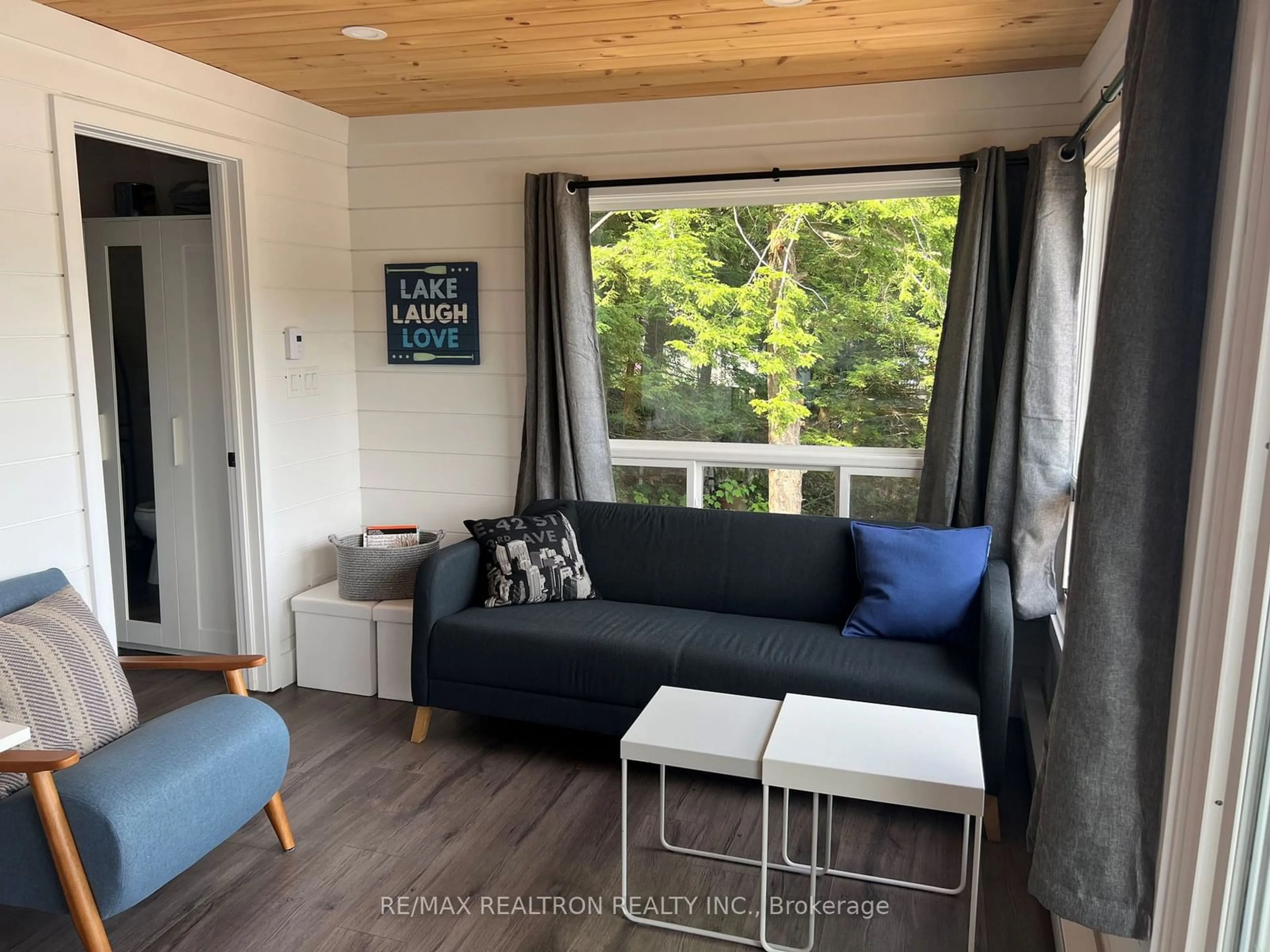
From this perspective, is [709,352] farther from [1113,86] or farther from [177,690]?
[177,690]

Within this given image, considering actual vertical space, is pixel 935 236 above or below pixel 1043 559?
above

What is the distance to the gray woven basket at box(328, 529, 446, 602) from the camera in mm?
4051

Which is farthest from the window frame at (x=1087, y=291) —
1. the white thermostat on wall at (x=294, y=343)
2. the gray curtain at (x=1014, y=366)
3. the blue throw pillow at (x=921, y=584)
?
the white thermostat on wall at (x=294, y=343)

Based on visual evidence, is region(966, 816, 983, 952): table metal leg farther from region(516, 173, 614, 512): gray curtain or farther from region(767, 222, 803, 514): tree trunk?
region(516, 173, 614, 512): gray curtain

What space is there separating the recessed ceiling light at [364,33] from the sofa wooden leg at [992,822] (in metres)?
3.02

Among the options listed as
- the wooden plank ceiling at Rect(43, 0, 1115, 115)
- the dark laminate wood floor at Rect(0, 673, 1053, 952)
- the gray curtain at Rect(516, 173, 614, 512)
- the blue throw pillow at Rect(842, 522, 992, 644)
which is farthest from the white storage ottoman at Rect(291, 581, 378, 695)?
the wooden plank ceiling at Rect(43, 0, 1115, 115)

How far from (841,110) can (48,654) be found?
3238mm

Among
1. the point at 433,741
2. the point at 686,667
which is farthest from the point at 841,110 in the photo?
the point at 433,741

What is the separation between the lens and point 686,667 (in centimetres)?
325

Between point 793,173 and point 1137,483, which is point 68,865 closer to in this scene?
point 1137,483

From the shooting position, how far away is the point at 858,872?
2.79 meters

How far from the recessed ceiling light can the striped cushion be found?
6.33 feet

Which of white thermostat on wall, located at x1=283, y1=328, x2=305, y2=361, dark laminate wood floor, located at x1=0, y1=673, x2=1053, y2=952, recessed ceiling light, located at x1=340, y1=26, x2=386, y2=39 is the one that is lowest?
dark laminate wood floor, located at x1=0, y1=673, x2=1053, y2=952

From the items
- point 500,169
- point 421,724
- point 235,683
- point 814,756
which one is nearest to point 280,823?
point 235,683
